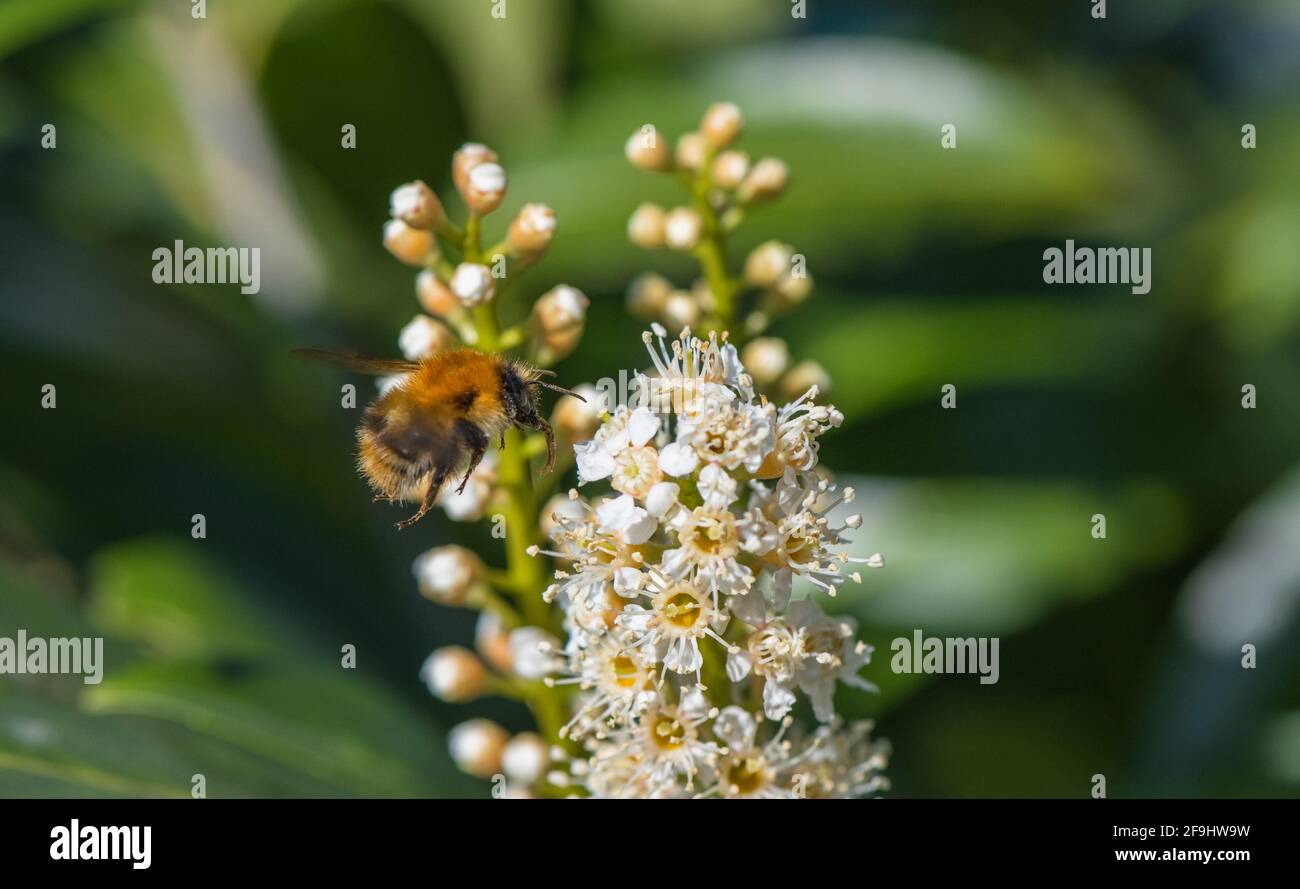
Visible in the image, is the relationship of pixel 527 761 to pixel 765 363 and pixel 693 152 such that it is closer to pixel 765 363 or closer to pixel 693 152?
pixel 765 363

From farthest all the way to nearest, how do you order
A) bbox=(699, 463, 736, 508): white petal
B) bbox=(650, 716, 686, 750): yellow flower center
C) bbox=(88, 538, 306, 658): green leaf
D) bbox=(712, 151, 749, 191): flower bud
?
bbox=(88, 538, 306, 658): green leaf → bbox=(712, 151, 749, 191): flower bud → bbox=(650, 716, 686, 750): yellow flower center → bbox=(699, 463, 736, 508): white petal

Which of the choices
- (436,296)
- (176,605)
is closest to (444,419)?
(436,296)

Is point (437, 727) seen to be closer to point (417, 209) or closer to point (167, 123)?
point (417, 209)

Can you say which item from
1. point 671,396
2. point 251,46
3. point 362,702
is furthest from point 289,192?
point 671,396

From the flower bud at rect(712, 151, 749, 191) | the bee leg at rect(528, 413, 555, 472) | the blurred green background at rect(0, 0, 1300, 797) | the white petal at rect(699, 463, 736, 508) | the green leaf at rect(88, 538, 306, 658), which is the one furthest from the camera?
the blurred green background at rect(0, 0, 1300, 797)

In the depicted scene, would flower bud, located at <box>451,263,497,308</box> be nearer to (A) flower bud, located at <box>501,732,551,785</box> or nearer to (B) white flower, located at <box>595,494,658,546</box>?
(B) white flower, located at <box>595,494,658,546</box>

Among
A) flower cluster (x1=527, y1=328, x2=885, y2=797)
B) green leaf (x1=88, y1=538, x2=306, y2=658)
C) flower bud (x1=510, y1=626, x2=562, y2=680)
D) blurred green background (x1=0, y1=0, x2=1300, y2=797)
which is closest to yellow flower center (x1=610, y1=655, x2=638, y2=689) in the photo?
flower cluster (x1=527, y1=328, x2=885, y2=797)
